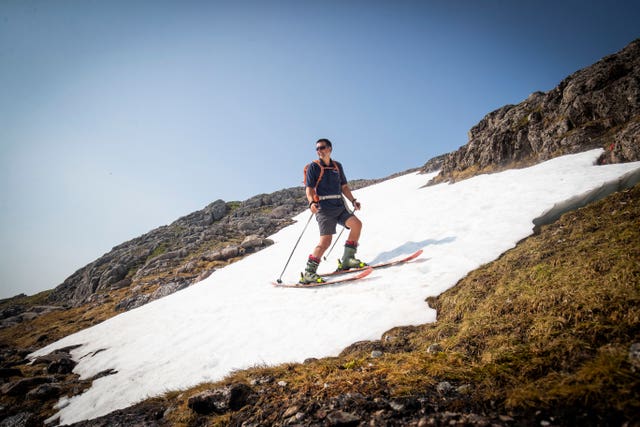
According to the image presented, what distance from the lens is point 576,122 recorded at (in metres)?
14.6

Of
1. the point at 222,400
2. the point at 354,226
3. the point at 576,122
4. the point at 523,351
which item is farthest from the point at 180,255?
the point at 576,122

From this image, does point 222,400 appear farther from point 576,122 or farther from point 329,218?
point 576,122

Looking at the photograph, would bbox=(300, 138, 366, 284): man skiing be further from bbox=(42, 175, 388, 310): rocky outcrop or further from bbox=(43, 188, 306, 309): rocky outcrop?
bbox=(43, 188, 306, 309): rocky outcrop

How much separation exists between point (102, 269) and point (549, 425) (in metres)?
49.0

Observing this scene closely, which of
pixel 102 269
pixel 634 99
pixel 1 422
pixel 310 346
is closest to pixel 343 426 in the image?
pixel 310 346

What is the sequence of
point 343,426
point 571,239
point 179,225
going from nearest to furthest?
point 343,426 → point 571,239 → point 179,225

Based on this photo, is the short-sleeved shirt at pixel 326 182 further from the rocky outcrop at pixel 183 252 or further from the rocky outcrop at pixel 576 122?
the rocky outcrop at pixel 183 252

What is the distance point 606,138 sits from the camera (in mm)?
12242

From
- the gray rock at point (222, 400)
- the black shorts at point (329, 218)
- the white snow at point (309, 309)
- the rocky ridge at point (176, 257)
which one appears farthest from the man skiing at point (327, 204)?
the rocky ridge at point (176, 257)

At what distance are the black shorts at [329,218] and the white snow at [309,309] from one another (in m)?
1.86

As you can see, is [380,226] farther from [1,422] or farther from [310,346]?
[1,422]

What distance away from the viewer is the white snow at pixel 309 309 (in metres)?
4.65

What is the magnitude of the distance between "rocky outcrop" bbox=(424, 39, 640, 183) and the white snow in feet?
5.46

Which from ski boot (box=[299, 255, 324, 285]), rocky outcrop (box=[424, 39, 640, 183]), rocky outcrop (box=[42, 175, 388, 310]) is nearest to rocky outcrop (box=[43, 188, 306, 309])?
rocky outcrop (box=[42, 175, 388, 310])
